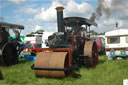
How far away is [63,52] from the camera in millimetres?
5488

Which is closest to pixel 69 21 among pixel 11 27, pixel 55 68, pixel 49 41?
pixel 49 41

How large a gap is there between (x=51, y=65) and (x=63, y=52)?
1.99ft

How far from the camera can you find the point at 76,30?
750 centimetres

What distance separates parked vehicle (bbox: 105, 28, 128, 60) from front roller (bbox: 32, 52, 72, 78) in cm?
564

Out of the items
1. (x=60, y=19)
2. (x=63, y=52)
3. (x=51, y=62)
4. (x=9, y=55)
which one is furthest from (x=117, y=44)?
(x=9, y=55)

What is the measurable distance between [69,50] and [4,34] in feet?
17.9

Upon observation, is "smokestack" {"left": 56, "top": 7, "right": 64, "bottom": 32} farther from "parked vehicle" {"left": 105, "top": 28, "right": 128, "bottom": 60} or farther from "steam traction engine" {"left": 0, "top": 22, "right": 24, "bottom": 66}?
"parked vehicle" {"left": 105, "top": 28, "right": 128, "bottom": 60}

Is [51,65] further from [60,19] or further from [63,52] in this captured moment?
[60,19]

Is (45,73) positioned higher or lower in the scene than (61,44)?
lower

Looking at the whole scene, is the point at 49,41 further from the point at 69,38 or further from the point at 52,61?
the point at 52,61

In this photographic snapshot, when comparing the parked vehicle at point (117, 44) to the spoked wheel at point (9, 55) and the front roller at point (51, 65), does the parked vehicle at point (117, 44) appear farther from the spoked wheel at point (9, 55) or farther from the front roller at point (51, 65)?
the spoked wheel at point (9, 55)

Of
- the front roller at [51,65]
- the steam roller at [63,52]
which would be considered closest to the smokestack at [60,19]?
the steam roller at [63,52]

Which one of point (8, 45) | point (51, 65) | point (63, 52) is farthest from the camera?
point (8, 45)

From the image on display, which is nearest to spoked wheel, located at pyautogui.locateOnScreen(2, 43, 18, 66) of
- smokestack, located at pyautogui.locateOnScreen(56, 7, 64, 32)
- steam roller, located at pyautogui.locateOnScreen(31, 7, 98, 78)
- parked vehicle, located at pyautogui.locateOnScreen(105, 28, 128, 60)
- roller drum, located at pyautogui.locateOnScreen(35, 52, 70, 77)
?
steam roller, located at pyautogui.locateOnScreen(31, 7, 98, 78)
